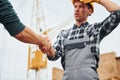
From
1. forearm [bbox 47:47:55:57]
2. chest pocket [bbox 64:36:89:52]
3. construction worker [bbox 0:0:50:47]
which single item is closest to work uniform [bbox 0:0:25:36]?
construction worker [bbox 0:0:50:47]

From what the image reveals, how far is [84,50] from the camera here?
366 cm

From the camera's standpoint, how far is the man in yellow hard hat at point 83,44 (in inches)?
142

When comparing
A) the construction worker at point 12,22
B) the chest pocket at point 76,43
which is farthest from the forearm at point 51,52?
the construction worker at point 12,22

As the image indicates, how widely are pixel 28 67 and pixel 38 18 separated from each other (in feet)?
21.2

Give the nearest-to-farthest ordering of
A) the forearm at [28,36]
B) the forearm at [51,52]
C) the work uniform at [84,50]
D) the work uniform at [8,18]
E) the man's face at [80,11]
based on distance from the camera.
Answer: the work uniform at [8,18]
the forearm at [28,36]
the work uniform at [84,50]
the forearm at [51,52]
the man's face at [80,11]

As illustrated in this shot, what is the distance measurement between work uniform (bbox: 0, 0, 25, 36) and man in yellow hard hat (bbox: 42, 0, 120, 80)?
2.34 feet

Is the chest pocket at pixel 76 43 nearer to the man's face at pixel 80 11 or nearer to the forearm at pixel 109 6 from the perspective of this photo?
the man's face at pixel 80 11

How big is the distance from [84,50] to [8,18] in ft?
3.45

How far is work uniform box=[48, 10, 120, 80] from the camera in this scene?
3.61 m

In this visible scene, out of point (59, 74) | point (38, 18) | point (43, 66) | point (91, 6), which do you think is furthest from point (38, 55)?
point (91, 6)

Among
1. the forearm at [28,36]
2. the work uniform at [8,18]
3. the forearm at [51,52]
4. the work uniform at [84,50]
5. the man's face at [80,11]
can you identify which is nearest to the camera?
the work uniform at [8,18]

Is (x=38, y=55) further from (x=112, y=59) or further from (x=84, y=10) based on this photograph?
(x=84, y=10)

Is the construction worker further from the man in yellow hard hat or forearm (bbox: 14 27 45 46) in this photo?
the man in yellow hard hat

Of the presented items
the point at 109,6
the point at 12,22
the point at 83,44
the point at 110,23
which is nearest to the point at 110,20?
the point at 110,23
